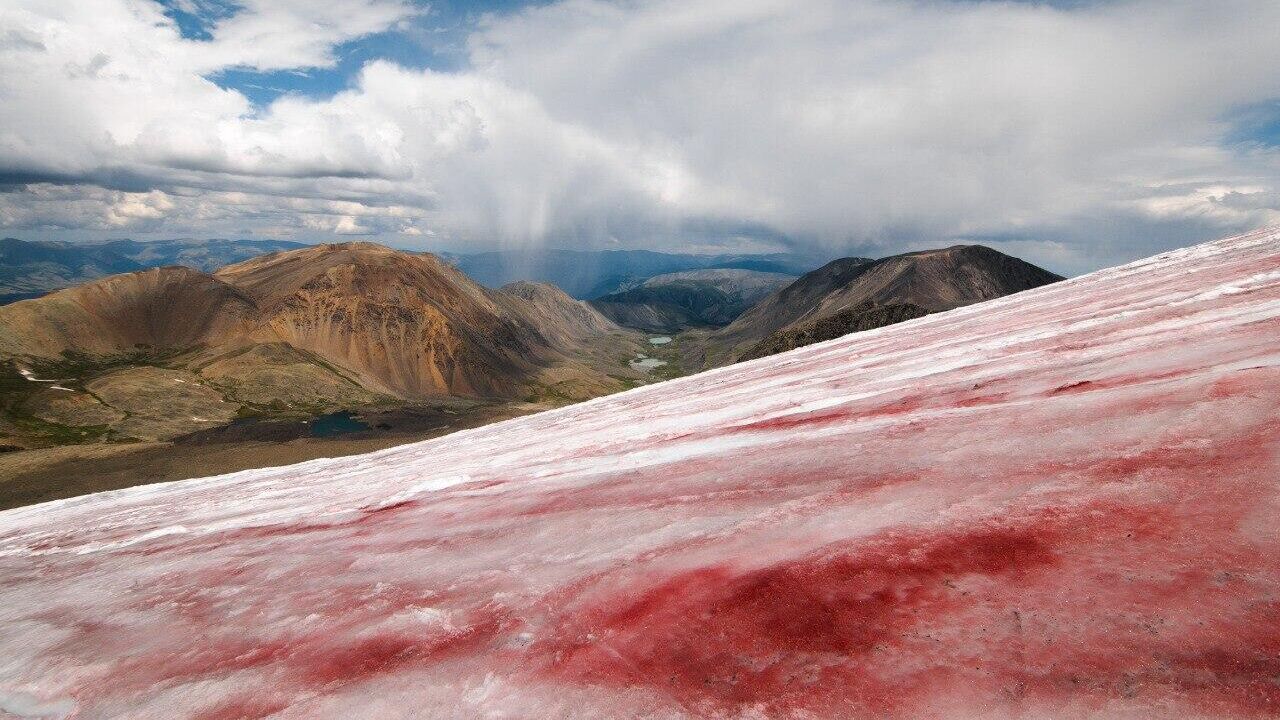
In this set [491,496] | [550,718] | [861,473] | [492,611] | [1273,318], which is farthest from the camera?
[491,496]

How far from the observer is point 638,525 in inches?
A: 258

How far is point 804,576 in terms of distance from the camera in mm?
4707

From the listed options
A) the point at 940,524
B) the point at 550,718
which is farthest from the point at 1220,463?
the point at 550,718

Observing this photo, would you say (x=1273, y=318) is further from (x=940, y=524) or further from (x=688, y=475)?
(x=688, y=475)

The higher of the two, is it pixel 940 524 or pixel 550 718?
pixel 940 524

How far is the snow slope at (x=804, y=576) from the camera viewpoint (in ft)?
11.7

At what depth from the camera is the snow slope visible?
3.57m

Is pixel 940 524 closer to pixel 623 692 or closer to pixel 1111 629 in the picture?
pixel 1111 629

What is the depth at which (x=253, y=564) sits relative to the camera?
8.20m

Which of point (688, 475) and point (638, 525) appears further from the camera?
point (688, 475)

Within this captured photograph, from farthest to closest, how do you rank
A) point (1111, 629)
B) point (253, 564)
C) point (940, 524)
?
point (253, 564) → point (940, 524) → point (1111, 629)

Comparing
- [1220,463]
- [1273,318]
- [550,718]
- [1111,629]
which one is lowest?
[550,718]

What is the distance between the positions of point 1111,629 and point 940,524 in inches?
57.9

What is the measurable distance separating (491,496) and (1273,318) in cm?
1008
